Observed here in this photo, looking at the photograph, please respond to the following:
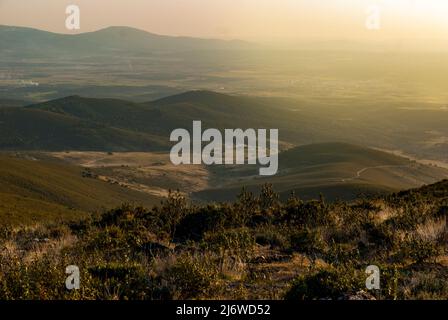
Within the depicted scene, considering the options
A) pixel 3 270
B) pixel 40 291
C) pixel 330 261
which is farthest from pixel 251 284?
pixel 3 270

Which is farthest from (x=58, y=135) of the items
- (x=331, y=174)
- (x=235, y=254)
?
(x=235, y=254)

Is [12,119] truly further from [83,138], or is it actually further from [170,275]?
[170,275]

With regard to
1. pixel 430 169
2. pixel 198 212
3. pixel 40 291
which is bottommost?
pixel 430 169

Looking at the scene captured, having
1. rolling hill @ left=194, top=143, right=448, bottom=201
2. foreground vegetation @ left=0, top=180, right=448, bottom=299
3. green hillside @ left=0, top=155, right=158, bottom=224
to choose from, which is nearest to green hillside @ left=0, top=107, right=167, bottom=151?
rolling hill @ left=194, top=143, right=448, bottom=201

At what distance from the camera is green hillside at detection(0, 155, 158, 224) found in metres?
68.2

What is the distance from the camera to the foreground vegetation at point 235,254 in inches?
293

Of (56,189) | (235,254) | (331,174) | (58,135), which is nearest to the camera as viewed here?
(235,254)

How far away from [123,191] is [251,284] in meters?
92.2

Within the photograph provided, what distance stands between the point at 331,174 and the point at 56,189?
181 ft

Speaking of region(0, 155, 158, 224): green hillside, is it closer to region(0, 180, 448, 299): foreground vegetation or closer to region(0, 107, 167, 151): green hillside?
region(0, 180, 448, 299): foreground vegetation

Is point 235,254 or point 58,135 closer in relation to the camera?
point 235,254

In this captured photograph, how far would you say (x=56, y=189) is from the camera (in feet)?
274

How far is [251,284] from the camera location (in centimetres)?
852

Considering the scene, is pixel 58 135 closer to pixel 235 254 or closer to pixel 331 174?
pixel 331 174
